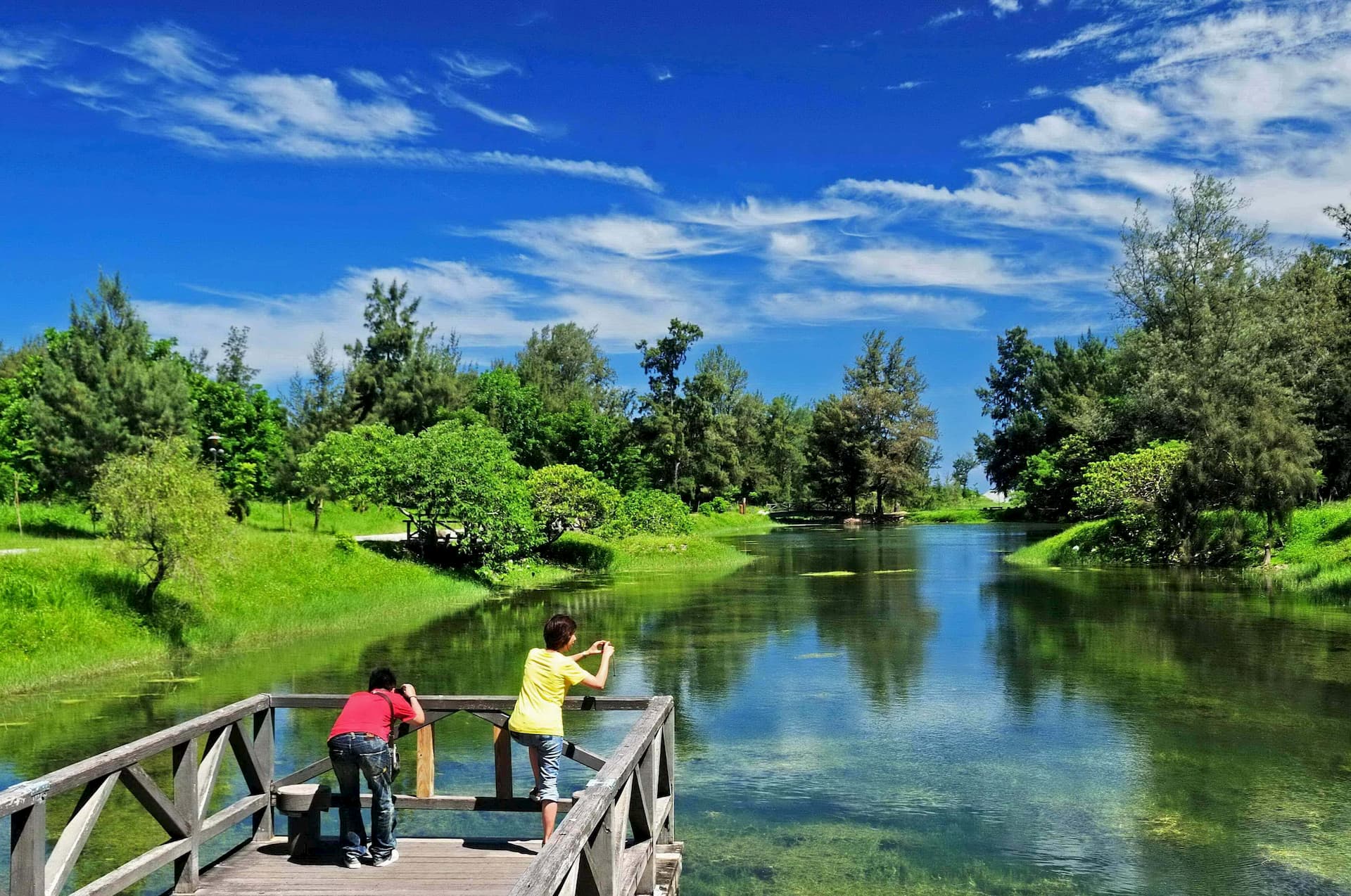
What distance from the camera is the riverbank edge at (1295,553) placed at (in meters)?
35.7

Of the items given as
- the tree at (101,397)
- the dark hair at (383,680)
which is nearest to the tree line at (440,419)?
the tree at (101,397)

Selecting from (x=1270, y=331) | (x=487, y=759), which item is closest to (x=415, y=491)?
(x=487, y=759)

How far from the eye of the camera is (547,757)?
8469 millimetres

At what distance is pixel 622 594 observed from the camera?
38000mm

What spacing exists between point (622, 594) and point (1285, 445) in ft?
89.8

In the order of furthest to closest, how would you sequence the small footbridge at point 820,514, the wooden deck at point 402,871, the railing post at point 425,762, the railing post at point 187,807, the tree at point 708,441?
1. the small footbridge at point 820,514
2. the tree at point 708,441
3. the railing post at point 425,762
4. the railing post at point 187,807
5. the wooden deck at point 402,871

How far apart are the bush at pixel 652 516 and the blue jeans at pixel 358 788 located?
140 feet

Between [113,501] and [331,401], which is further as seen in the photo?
[331,401]

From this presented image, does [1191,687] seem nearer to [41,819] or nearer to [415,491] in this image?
[41,819]

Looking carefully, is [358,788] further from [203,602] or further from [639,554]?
[639,554]

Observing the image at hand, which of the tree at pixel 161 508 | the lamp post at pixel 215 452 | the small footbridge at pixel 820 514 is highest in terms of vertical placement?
the lamp post at pixel 215 452

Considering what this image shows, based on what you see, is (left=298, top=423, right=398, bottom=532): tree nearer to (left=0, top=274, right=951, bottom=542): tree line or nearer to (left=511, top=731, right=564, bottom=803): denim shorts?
(left=0, top=274, right=951, bottom=542): tree line

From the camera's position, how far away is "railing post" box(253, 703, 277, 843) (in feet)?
29.0

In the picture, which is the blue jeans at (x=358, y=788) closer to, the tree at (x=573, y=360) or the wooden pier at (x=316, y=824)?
the wooden pier at (x=316, y=824)
